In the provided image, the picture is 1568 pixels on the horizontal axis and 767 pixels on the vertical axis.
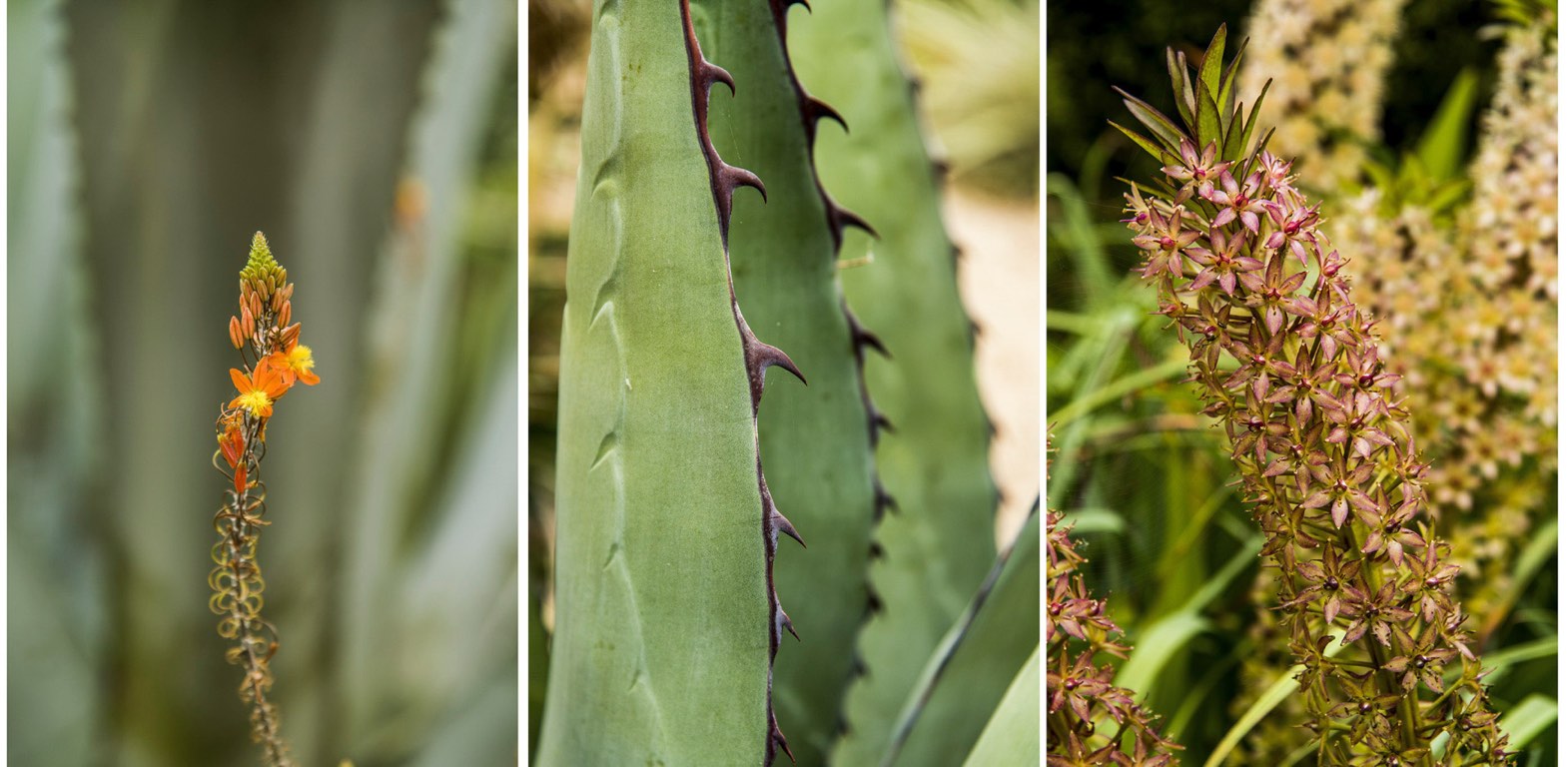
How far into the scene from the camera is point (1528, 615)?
966 mm

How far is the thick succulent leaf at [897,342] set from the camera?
0.80 metres

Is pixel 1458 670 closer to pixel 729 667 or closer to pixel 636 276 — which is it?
pixel 729 667

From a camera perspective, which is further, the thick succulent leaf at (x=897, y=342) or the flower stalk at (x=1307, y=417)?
the thick succulent leaf at (x=897, y=342)

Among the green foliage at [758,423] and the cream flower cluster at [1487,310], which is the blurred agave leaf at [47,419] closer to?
the green foliage at [758,423]

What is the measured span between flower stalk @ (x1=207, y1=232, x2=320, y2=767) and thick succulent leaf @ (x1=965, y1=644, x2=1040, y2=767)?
48 centimetres

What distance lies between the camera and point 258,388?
0.80 meters

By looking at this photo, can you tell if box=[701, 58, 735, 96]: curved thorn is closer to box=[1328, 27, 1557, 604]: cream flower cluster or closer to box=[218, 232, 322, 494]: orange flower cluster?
box=[218, 232, 322, 494]: orange flower cluster

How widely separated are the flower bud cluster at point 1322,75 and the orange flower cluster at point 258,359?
735mm

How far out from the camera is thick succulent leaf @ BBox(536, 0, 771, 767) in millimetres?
670

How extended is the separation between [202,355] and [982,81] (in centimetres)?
59

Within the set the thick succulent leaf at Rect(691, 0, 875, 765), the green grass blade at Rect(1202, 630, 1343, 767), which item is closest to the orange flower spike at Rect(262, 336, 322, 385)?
the thick succulent leaf at Rect(691, 0, 875, 765)

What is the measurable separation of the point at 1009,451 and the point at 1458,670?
419 millimetres

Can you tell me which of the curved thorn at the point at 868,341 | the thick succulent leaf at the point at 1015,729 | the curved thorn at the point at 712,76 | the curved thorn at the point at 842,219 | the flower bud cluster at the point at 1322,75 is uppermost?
the flower bud cluster at the point at 1322,75

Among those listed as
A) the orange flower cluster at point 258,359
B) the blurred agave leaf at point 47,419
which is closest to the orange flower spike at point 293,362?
the orange flower cluster at point 258,359
